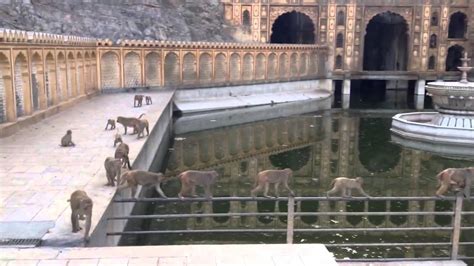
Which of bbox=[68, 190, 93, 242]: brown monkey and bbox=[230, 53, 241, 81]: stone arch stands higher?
bbox=[230, 53, 241, 81]: stone arch

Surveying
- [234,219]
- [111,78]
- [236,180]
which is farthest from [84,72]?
[234,219]

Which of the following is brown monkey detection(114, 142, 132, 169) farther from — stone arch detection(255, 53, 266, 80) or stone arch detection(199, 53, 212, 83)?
stone arch detection(255, 53, 266, 80)

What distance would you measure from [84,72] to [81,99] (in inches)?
58.4

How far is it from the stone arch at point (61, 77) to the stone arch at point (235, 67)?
12428mm

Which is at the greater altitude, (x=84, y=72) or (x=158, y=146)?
(x=84, y=72)

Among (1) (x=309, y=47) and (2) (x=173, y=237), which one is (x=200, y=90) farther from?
(2) (x=173, y=237)

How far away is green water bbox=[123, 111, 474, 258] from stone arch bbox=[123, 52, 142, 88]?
6130 mm

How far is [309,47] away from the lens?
1316 inches

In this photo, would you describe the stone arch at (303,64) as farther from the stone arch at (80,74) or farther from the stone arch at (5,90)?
the stone arch at (5,90)

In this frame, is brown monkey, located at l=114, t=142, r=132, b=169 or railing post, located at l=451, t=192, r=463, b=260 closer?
railing post, located at l=451, t=192, r=463, b=260

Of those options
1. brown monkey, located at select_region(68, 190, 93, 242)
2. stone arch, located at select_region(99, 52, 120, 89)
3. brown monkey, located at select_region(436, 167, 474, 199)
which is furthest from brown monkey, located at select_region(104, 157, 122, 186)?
stone arch, located at select_region(99, 52, 120, 89)

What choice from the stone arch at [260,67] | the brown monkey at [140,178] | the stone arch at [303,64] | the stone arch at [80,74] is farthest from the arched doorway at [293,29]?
the brown monkey at [140,178]

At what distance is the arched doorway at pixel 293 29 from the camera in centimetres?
3922

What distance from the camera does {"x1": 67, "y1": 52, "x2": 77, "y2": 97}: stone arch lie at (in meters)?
17.8
